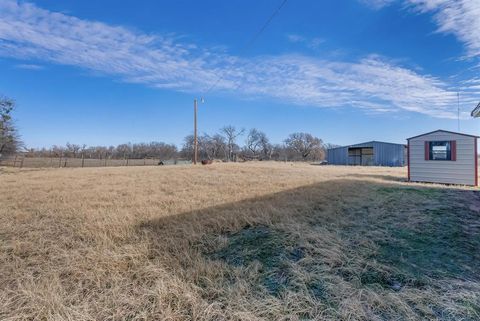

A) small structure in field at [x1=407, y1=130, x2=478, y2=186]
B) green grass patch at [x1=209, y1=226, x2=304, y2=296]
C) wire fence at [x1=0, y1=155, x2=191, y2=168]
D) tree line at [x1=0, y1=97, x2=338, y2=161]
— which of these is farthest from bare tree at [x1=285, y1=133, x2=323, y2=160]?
green grass patch at [x1=209, y1=226, x2=304, y2=296]

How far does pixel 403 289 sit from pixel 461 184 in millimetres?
9977

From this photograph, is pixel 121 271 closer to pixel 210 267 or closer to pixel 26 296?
pixel 26 296

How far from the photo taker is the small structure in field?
31.0ft

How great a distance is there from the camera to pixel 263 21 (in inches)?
328

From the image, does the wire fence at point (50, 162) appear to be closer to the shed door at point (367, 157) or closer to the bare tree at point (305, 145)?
the shed door at point (367, 157)

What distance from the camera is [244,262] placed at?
299 cm

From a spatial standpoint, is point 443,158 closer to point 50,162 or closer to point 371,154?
point 371,154

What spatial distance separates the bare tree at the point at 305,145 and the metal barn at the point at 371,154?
2412cm

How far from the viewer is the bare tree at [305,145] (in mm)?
58938

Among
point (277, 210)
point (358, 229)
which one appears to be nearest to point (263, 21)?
point (277, 210)

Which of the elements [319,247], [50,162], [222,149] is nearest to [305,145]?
[222,149]

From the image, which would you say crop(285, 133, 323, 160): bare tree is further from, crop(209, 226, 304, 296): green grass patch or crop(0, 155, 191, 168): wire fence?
crop(209, 226, 304, 296): green grass patch

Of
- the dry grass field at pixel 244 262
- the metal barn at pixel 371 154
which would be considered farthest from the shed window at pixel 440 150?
the metal barn at pixel 371 154

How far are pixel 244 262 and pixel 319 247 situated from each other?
39.0 inches
